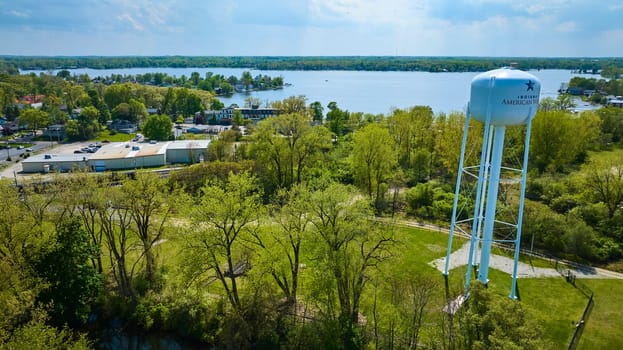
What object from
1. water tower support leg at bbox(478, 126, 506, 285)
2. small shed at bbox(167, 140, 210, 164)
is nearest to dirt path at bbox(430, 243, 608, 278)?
water tower support leg at bbox(478, 126, 506, 285)

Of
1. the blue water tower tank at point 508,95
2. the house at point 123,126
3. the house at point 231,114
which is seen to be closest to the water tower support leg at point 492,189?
the blue water tower tank at point 508,95

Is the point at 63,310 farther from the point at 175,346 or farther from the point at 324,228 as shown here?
the point at 324,228

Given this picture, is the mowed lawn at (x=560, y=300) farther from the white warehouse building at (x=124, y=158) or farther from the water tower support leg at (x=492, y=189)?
the white warehouse building at (x=124, y=158)

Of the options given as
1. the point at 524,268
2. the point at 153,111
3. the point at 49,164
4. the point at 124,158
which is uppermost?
the point at 153,111

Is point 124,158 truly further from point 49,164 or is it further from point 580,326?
point 580,326

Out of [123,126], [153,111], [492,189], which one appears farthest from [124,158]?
[153,111]

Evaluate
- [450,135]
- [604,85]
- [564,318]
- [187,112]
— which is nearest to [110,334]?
[564,318]

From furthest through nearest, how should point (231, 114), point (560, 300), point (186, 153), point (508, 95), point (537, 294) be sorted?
point (231, 114), point (186, 153), point (537, 294), point (560, 300), point (508, 95)

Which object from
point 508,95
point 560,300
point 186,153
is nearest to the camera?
point 508,95

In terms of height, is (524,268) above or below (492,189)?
below
